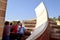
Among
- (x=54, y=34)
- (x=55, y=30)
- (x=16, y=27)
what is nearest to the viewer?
(x=54, y=34)

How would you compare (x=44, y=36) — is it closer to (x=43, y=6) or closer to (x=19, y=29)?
(x=43, y=6)

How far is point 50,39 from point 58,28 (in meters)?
0.74

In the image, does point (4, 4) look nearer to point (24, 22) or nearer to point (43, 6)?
point (43, 6)

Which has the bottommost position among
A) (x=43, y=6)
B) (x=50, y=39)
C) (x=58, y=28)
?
(x=50, y=39)

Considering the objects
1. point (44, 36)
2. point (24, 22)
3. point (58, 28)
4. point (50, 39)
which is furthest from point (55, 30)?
point (24, 22)

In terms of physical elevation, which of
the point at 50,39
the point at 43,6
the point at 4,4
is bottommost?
the point at 50,39

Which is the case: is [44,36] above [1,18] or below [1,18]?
below

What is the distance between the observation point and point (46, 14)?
361 centimetres

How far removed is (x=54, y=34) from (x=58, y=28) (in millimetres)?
538

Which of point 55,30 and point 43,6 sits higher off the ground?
point 43,6

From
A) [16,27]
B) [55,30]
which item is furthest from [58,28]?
[16,27]

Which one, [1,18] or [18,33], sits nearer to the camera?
[1,18]

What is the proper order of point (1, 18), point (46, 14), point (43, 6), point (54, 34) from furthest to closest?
1. point (54, 34)
2. point (43, 6)
3. point (46, 14)
4. point (1, 18)

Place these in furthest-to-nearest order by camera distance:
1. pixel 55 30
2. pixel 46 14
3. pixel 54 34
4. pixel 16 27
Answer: pixel 16 27, pixel 55 30, pixel 54 34, pixel 46 14
